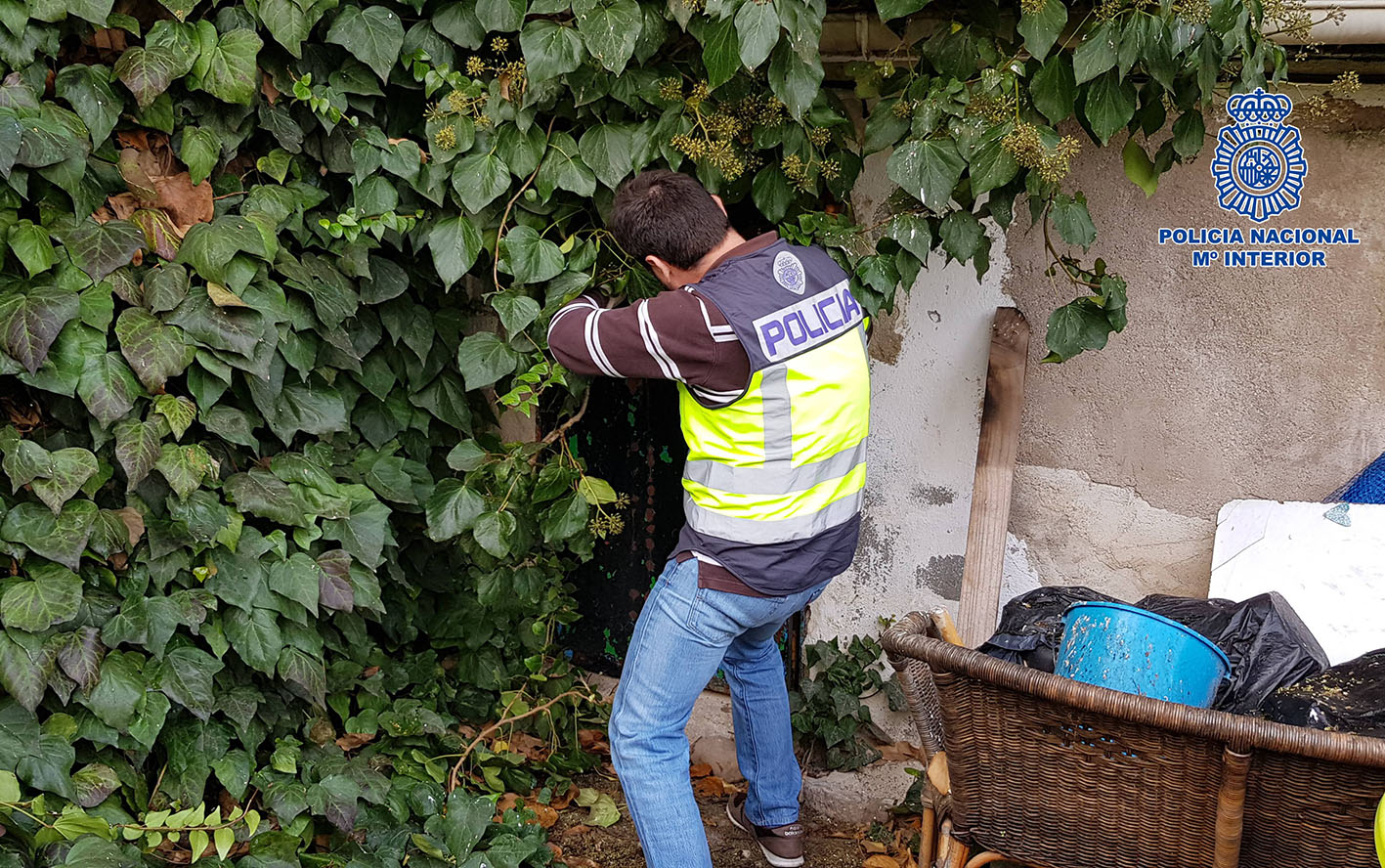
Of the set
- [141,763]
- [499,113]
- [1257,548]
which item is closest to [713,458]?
[499,113]

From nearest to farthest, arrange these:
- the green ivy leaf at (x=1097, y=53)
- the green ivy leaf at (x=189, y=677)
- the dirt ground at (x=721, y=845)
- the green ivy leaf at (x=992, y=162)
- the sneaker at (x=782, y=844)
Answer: the green ivy leaf at (x=1097, y=53), the green ivy leaf at (x=992, y=162), the green ivy leaf at (x=189, y=677), the sneaker at (x=782, y=844), the dirt ground at (x=721, y=845)

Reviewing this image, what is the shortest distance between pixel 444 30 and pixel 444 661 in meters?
2.00

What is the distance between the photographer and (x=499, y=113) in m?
2.67

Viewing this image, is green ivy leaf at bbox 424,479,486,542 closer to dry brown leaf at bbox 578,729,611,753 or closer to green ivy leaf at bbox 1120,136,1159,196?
dry brown leaf at bbox 578,729,611,753

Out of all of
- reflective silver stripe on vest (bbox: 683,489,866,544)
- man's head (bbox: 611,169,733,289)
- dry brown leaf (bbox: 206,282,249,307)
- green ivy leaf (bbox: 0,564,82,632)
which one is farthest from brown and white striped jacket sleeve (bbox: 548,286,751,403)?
green ivy leaf (bbox: 0,564,82,632)

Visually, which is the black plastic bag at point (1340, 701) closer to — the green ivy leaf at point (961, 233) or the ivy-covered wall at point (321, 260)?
the ivy-covered wall at point (321, 260)

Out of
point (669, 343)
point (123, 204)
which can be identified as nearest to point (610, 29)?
point (669, 343)

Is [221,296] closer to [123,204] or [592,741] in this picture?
[123,204]

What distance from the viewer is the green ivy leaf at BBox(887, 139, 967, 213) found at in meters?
2.49

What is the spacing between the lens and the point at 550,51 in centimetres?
251

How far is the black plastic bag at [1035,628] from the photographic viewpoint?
222 centimetres

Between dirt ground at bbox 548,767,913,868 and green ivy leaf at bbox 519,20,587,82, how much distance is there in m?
2.08

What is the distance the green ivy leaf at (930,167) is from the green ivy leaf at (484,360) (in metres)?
1.02

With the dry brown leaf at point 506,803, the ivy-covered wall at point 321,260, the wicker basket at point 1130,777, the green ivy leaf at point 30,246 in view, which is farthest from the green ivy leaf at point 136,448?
the wicker basket at point 1130,777
